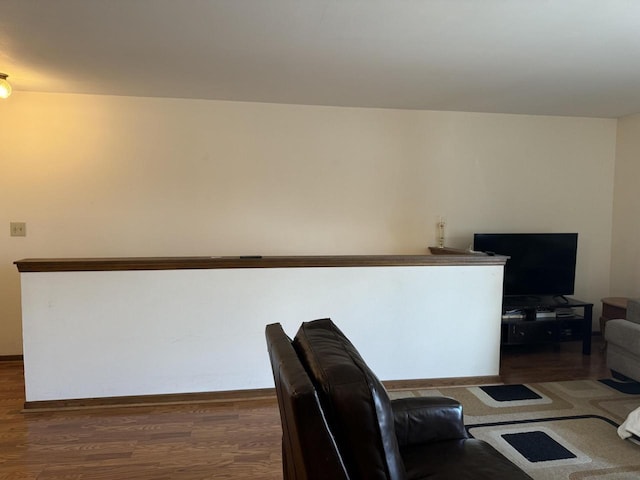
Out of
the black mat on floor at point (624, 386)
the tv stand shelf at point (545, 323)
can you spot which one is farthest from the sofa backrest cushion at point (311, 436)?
the tv stand shelf at point (545, 323)

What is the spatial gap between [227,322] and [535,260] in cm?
303

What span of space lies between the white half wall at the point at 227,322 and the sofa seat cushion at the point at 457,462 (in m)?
1.50

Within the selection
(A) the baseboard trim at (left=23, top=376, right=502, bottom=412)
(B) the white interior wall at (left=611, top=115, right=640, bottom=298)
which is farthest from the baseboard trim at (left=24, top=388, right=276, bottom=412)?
(B) the white interior wall at (left=611, top=115, right=640, bottom=298)

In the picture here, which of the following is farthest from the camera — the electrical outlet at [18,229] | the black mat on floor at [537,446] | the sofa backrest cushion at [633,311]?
the electrical outlet at [18,229]

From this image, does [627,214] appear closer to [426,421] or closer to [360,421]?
[426,421]

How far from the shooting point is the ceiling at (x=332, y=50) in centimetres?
210

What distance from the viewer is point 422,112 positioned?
4.27 metres

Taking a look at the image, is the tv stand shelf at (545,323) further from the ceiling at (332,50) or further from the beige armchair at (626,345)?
the ceiling at (332,50)

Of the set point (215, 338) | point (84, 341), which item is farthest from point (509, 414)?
point (84, 341)

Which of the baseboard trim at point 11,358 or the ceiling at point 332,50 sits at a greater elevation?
the ceiling at point 332,50

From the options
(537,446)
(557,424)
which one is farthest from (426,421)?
(557,424)

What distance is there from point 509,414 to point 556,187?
2.70 metres

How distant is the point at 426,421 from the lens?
177 centimetres

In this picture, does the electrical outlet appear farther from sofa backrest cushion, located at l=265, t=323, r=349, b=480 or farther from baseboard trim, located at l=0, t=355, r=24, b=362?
sofa backrest cushion, located at l=265, t=323, r=349, b=480
